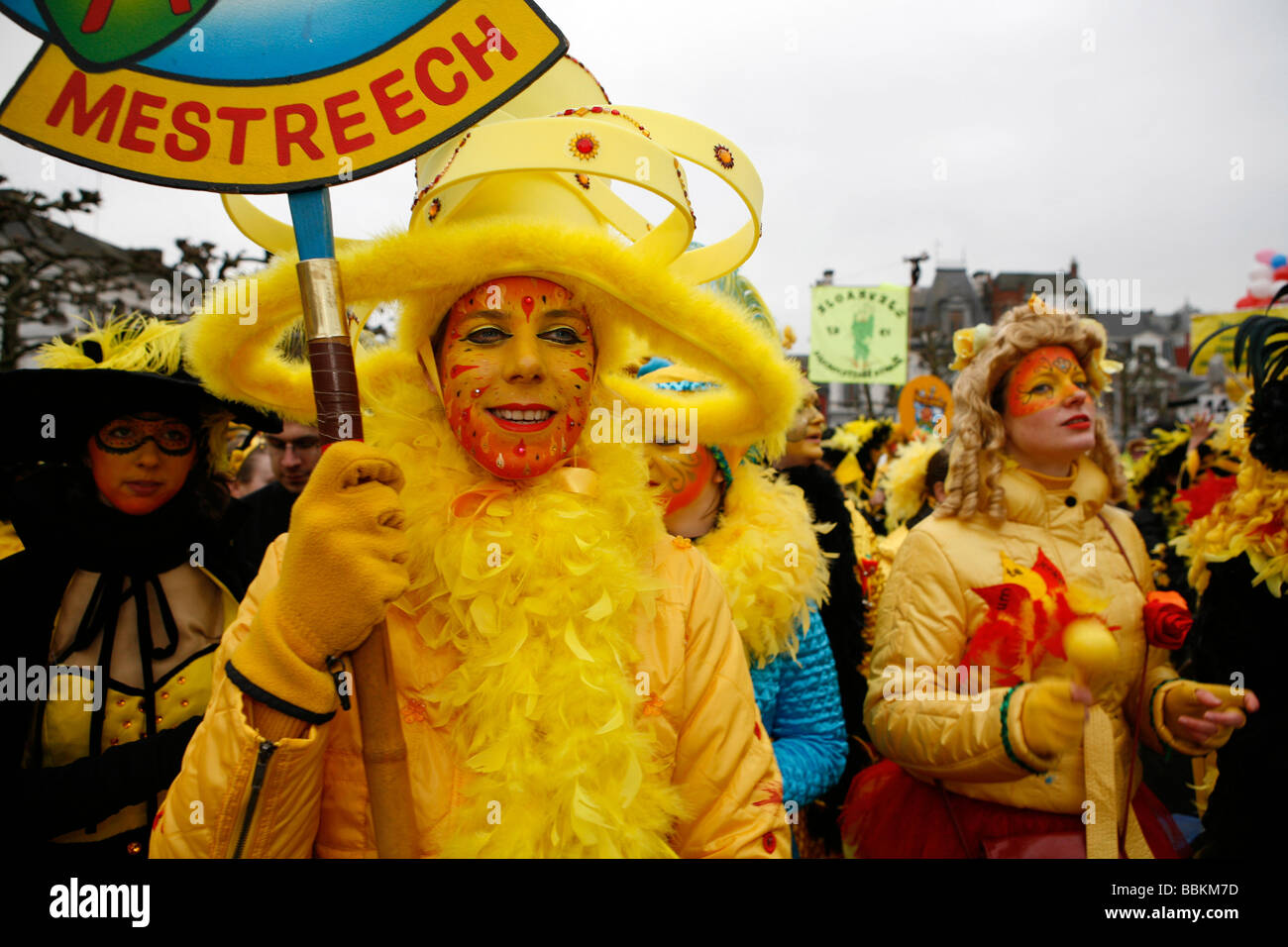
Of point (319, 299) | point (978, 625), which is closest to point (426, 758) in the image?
point (319, 299)

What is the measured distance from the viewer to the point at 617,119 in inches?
60.9

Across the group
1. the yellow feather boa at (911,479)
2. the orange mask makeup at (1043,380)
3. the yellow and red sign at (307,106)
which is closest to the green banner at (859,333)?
the yellow feather boa at (911,479)

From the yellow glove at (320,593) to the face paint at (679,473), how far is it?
1342 millimetres

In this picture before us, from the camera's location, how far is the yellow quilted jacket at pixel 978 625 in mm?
2129

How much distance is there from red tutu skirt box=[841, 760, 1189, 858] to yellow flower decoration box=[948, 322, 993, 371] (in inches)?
58.5

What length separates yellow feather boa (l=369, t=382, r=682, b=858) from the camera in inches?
55.6

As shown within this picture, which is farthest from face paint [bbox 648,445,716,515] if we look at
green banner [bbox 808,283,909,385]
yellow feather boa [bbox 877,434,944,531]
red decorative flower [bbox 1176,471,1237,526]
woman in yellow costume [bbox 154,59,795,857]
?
green banner [bbox 808,283,909,385]

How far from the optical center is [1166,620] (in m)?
2.24

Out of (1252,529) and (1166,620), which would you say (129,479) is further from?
(1252,529)

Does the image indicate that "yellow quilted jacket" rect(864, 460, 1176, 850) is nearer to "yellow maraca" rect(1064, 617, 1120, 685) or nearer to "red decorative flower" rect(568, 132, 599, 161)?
"yellow maraca" rect(1064, 617, 1120, 685)

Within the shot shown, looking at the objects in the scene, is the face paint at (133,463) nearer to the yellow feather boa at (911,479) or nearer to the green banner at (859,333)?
the yellow feather boa at (911,479)
